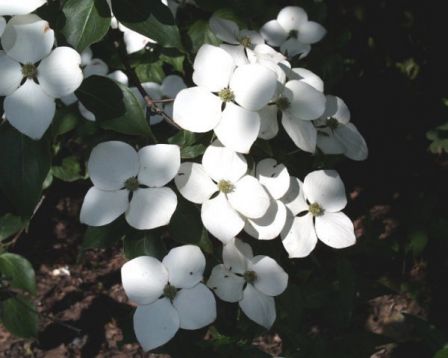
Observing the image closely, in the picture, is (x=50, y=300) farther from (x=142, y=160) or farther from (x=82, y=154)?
(x=142, y=160)

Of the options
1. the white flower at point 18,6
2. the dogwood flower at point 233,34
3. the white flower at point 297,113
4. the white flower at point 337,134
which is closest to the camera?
the white flower at point 18,6

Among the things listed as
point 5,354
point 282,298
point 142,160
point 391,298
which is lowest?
point 5,354

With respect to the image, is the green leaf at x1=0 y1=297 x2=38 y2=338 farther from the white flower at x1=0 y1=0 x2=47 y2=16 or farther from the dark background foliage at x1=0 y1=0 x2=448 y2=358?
the white flower at x1=0 y1=0 x2=47 y2=16

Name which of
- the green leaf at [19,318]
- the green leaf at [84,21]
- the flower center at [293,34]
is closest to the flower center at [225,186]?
the green leaf at [84,21]

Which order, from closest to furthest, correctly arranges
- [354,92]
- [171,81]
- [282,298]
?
[282,298] < [171,81] < [354,92]

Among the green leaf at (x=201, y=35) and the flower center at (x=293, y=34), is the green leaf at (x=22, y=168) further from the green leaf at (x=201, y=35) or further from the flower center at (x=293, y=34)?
the flower center at (x=293, y=34)

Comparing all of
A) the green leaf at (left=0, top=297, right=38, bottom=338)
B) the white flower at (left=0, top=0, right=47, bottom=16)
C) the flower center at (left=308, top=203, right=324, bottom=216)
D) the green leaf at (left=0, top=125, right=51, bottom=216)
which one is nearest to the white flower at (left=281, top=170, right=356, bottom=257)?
the flower center at (left=308, top=203, right=324, bottom=216)

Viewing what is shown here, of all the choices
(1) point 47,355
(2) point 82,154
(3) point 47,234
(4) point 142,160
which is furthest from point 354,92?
(4) point 142,160

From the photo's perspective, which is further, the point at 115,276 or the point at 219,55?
the point at 115,276
